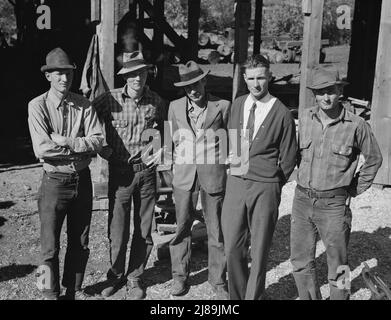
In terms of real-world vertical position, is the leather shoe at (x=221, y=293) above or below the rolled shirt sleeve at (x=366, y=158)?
below

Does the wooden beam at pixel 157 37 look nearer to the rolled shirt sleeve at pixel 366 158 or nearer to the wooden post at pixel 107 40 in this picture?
the wooden post at pixel 107 40

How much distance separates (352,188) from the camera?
489cm

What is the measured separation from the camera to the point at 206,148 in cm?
528

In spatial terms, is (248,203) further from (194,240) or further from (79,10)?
(79,10)

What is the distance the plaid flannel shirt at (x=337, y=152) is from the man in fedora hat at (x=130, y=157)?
1399 millimetres

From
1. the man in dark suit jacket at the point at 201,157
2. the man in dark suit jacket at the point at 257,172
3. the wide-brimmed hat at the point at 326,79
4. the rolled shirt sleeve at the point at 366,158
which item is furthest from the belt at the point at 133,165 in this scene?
the rolled shirt sleeve at the point at 366,158

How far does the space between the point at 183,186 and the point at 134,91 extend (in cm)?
96

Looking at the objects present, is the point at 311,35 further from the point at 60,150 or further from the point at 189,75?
the point at 60,150

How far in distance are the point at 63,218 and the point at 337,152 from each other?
7.68 ft

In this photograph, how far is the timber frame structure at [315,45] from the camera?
650 centimetres

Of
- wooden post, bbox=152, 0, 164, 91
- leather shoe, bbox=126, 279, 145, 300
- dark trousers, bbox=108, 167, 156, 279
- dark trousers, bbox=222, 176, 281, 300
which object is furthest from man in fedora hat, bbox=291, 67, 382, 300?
wooden post, bbox=152, 0, 164, 91

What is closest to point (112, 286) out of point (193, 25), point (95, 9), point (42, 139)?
point (42, 139)
